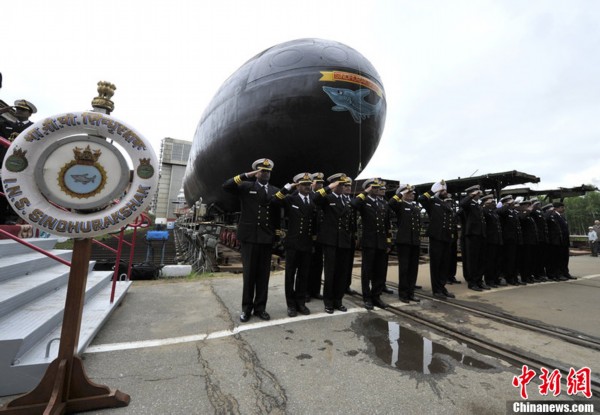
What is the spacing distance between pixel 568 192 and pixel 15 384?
12.0 m

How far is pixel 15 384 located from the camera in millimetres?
1719

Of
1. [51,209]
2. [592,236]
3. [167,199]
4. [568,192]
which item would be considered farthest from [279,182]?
[167,199]

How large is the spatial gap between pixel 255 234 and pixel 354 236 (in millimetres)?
1423

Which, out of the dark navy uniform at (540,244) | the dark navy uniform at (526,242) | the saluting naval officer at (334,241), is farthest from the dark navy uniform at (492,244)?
the saluting naval officer at (334,241)

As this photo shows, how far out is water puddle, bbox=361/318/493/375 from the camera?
2.11 meters

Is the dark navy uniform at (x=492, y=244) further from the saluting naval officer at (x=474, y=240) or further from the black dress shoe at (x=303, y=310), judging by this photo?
the black dress shoe at (x=303, y=310)

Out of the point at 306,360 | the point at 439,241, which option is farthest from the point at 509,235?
the point at 306,360

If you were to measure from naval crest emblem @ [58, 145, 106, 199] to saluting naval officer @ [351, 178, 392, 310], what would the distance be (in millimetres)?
2889

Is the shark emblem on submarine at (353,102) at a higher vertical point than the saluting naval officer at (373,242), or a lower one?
higher

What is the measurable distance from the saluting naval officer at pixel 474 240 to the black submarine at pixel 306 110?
2.15 meters

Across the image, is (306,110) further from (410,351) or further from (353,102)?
(410,351)

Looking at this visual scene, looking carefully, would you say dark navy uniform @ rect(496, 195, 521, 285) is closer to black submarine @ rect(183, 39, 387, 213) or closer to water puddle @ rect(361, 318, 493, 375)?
black submarine @ rect(183, 39, 387, 213)

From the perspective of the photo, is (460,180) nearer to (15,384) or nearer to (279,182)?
(279,182)

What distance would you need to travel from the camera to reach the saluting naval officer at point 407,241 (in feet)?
13.4
